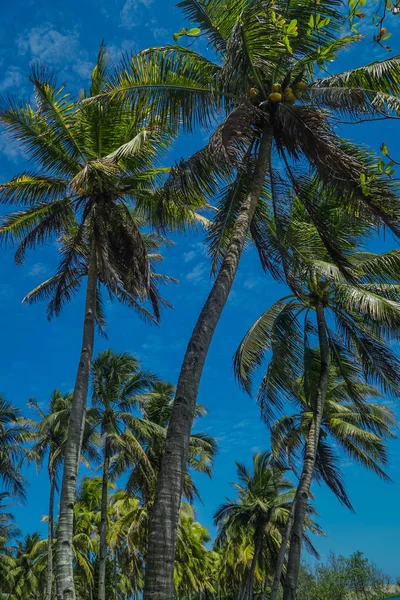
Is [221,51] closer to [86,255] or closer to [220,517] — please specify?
[86,255]

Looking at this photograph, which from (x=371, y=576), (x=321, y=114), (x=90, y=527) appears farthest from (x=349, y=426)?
(x=371, y=576)

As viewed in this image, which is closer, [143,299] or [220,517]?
[143,299]

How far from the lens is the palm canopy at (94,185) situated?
41.4ft

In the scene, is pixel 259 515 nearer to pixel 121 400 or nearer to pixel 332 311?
pixel 121 400

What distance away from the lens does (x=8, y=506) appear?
36688 mm

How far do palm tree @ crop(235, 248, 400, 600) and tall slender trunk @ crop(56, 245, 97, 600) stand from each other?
10.9ft

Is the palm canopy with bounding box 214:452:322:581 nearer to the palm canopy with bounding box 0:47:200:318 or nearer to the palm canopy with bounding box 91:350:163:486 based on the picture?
the palm canopy with bounding box 91:350:163:486

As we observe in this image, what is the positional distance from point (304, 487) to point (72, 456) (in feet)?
15.7

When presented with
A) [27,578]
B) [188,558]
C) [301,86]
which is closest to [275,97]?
[301,86]

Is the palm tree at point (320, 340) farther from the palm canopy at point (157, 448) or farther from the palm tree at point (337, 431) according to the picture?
the palm canopy at point (157, 448)

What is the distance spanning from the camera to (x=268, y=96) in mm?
8906

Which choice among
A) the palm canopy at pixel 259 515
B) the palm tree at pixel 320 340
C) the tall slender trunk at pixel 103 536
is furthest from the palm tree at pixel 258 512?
the palm tree at pixel 320 340

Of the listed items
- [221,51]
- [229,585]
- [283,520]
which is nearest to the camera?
[221,51]

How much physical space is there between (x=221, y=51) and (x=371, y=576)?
7221cm
